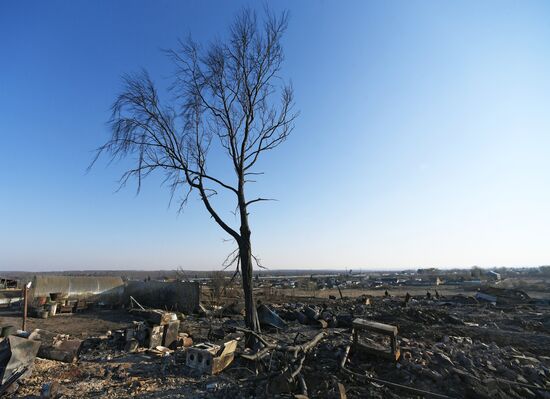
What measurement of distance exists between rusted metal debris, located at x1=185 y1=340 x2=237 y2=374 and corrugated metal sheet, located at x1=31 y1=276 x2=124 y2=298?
15.7 m

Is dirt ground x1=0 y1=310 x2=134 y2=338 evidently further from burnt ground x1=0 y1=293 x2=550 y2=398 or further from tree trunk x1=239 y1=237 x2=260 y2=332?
tree trunk x1=239 y1=237 x2=260 y2=332

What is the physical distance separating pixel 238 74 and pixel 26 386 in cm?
941

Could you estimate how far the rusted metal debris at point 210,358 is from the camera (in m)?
7.52

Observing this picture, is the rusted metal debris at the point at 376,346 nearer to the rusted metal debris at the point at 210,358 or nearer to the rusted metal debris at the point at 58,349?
the rusted metal debris at the point at 210,358

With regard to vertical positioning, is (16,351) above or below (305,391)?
above

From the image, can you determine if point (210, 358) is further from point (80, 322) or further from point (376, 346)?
point (80, 322)

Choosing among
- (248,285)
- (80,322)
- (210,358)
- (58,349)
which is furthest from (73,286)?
(210,358)

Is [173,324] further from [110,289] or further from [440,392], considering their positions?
[110,289]

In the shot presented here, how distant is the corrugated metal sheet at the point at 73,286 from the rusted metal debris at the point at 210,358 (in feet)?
51.4

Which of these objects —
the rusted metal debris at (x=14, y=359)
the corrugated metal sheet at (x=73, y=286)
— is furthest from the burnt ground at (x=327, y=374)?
the corrugated metal sheet at (x=73, y=286)

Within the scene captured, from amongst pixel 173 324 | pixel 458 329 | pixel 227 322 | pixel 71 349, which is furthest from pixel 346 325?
pixel 71 349

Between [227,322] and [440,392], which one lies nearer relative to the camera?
[440,392]

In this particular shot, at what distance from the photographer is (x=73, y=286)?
68.0 feet

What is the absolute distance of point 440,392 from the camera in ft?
21.4
